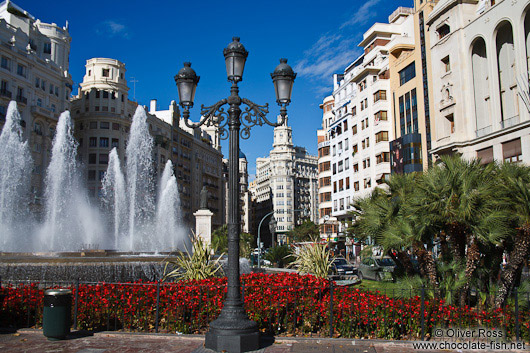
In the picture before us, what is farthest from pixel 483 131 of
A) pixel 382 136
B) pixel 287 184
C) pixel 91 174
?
pixel 287 184

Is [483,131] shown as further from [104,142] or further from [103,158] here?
[104,142]

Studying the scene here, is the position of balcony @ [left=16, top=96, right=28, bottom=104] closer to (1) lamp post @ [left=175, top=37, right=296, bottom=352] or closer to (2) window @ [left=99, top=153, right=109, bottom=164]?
(2) window @ [left=99, top=153, right=109, bottom=164]

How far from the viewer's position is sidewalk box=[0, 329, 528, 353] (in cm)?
934

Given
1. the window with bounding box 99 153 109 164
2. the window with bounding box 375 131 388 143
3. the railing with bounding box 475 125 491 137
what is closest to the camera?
the railing with bounding box 475 125 491 137

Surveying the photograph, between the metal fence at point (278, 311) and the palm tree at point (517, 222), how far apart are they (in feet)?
1.93

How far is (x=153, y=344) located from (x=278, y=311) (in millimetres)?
2761

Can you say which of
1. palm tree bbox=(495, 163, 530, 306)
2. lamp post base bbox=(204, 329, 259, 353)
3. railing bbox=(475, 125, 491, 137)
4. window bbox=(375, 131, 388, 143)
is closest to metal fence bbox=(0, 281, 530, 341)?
palm tree bbox=(495, 163, 530, 306)

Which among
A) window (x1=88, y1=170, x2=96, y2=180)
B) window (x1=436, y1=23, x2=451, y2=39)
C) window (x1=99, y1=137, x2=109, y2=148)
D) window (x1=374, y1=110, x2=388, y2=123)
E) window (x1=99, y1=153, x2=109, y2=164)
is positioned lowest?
window (x1=88, y1=170, x2=96, y2=180)

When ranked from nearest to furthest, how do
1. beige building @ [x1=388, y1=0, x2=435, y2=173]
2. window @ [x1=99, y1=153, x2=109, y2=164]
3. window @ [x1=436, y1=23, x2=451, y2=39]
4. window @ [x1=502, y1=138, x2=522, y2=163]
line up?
window @ [x1=502, y1=138, x2=522, y2=163] < window @ [x1=436, y1=23, x2=451, y2=39] < beige building @ [x1=388, y1=0, x2=435, y2=173] < window @ [x1=99, y1=153, x2=109, y2=164]

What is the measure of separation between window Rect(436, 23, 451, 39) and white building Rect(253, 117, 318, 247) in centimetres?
9833

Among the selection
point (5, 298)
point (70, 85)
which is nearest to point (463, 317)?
point (5, 298)

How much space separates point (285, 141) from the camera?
15512 cm

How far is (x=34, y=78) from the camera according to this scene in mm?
52719

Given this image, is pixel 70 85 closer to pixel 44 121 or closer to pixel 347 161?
pixel 44 121
